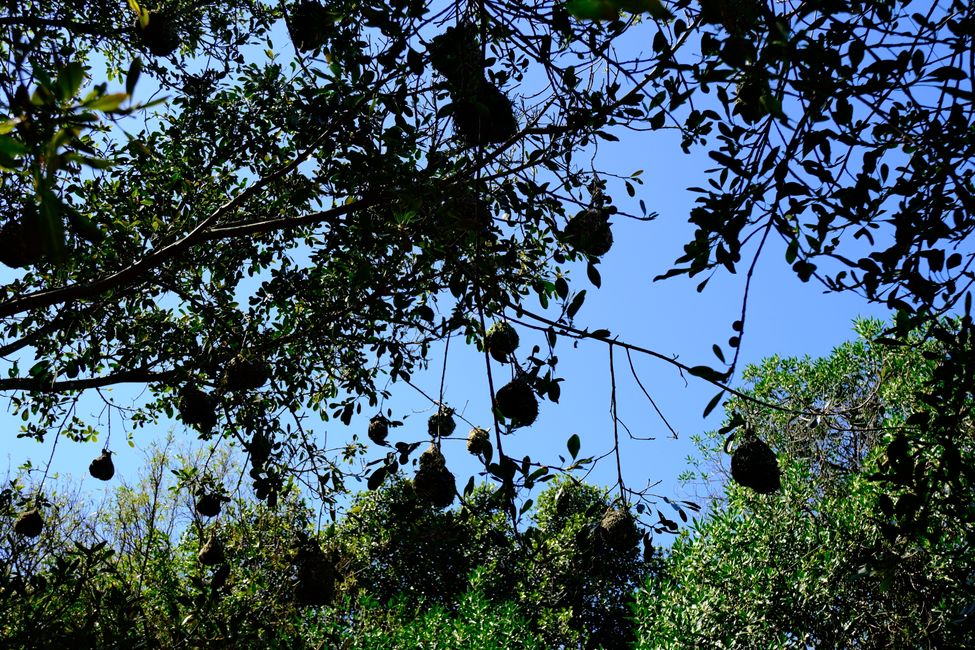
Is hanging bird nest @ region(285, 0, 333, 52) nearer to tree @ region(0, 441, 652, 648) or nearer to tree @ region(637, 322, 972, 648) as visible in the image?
tree @ region(0, 441, 652, 648)

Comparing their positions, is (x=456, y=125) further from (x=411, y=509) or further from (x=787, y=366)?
(x=787, y=366)

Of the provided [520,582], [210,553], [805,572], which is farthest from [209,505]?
[520,582]

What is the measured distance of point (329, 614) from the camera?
9.35 metres

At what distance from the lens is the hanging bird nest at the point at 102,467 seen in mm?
5426

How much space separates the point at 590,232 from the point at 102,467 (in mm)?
3778

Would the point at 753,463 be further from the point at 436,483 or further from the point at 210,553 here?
the point at 210,553

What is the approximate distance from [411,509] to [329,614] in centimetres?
643

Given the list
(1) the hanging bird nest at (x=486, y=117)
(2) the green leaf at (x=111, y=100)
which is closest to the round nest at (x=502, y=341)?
(1) the hanging bird nest at (x=486, y=117)

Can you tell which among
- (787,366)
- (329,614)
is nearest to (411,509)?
(329,614)

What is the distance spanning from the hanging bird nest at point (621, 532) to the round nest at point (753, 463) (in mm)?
718

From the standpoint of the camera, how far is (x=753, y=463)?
389 cm

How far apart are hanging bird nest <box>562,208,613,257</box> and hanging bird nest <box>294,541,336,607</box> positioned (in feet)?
6.86

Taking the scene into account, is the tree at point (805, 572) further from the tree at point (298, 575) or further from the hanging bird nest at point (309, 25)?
the hanging bird nest at point (309, 25)

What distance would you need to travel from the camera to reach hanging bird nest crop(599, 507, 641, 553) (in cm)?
338
